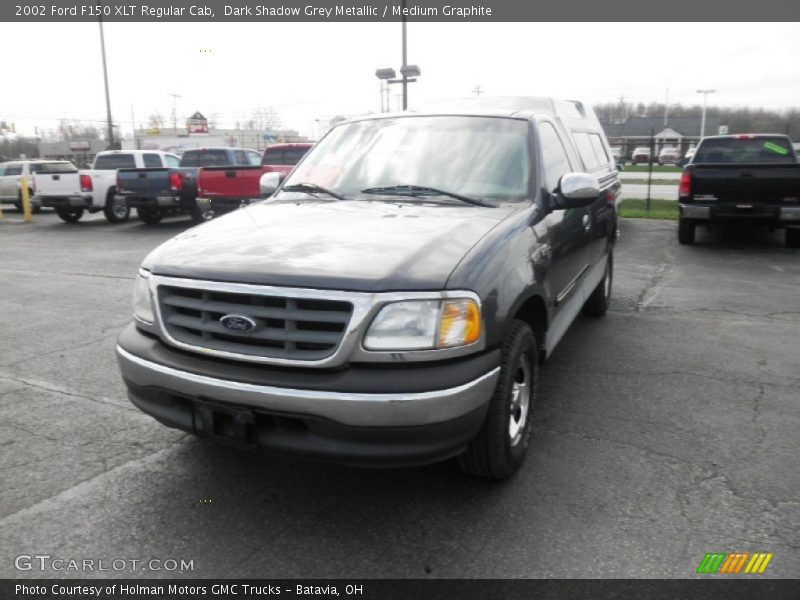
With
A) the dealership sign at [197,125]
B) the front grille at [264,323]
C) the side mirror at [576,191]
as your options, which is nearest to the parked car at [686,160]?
the side mirror at [576,191]

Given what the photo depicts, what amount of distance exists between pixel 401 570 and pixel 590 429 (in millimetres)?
1754

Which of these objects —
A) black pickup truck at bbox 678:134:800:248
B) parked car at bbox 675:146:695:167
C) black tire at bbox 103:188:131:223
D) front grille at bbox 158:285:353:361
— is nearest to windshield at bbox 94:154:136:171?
black tire at bbox 103:188:131:223

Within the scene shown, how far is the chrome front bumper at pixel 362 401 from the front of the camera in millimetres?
2547

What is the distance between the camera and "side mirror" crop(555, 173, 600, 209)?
12.4ft

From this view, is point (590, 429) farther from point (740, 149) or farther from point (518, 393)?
point (740, 149)

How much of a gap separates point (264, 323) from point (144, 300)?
0.78m

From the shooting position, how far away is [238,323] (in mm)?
2758

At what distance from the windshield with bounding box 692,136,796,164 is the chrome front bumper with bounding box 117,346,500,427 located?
11206 mm

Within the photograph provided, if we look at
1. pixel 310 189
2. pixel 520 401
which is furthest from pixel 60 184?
pixel 520 401

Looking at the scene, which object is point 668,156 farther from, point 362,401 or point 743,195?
point 362,401

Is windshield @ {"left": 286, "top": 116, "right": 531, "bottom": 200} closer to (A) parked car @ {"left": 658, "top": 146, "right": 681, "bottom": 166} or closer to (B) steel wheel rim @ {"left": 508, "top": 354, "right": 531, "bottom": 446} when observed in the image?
(B) steel wheel rim @ {"left": 508, "top": 354, "right": 531, "bottom": 446}

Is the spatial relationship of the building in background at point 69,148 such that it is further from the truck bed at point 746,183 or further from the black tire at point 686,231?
the truck bed at point 746,183

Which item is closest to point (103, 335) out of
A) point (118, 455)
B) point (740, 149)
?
point (118, 455)

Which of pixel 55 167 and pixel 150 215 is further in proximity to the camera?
pixel 55 167
